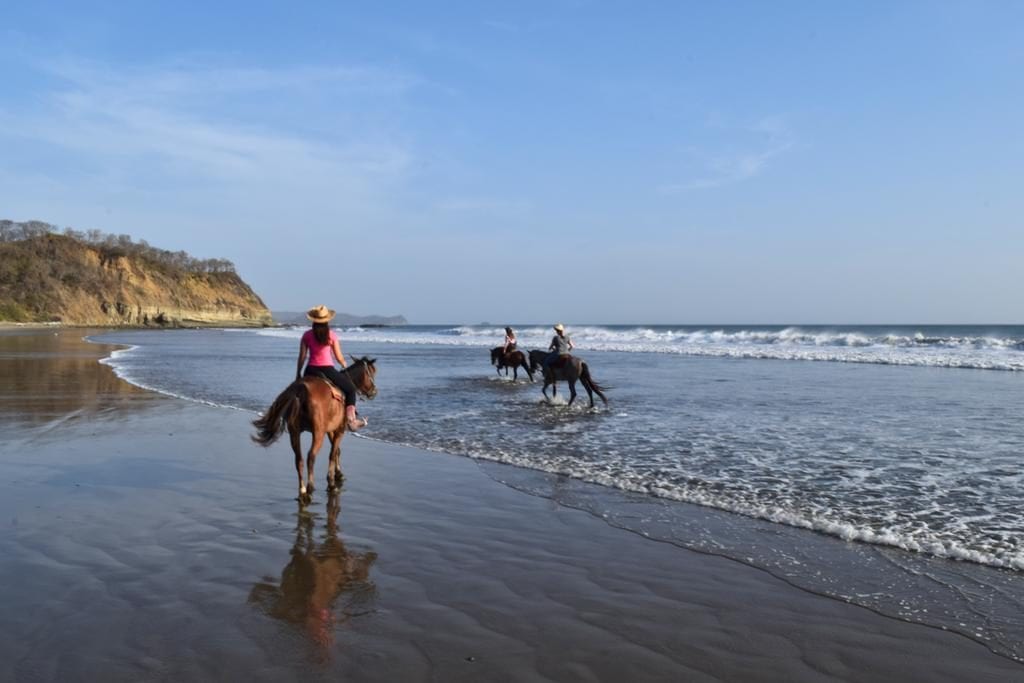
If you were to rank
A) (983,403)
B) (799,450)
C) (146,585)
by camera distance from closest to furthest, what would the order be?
(146,585)
(799,450)
(983,403)

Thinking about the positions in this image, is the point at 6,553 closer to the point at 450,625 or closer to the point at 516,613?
the point at 450,625

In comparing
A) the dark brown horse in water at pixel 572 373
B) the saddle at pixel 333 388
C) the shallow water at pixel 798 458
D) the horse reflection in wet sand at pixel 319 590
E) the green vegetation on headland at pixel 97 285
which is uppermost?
the green vegetation on headland at pixel 97 285

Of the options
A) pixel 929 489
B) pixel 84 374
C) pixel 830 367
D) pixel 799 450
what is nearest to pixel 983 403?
pixel 799 450

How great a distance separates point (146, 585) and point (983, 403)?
16312mm

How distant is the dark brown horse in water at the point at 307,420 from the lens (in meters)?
7.26

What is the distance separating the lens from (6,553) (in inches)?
203

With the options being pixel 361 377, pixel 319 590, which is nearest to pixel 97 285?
pixel 361 377

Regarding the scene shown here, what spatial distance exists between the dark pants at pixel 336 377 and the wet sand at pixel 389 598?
1.11 metres

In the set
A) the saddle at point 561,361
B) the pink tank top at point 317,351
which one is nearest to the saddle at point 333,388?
the pink tank top at point 317,351

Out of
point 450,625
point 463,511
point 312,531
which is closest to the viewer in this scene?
point 450,625

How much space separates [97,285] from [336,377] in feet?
382

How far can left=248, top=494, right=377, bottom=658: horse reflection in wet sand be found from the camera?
4.11 meters

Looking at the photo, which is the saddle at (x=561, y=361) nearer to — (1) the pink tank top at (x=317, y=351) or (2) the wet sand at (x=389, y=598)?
(2) the wet sand at (x=389, y=598)

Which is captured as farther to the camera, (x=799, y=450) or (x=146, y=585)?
(x=799, y=450)
